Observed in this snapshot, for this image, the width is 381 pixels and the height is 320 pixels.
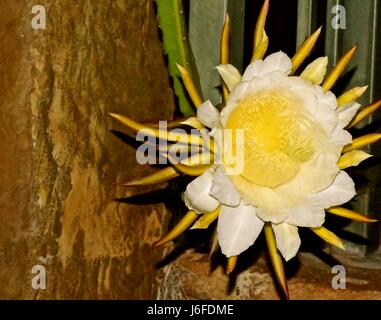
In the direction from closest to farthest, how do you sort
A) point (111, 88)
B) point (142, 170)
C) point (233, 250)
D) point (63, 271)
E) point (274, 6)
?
point (233, 250), point (63, 271), point (111, 88), point (142, 170), point (274, 6)

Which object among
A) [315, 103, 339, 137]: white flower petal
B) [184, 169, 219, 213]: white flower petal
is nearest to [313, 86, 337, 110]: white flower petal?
[315, 103, 339, 137]: white flower petal

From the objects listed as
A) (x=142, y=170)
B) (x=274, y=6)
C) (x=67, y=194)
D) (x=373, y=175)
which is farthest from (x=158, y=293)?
(x=274, y=6)

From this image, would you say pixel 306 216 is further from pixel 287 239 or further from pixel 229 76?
pixel 229 76

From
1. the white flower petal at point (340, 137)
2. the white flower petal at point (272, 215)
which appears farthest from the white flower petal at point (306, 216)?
the white flower petal at point (340, 137)

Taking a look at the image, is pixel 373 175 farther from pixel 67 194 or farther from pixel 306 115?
pixel 67 194

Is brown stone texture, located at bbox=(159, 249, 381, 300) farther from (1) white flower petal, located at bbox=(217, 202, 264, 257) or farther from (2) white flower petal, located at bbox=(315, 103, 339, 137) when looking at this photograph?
(2) white flower petal, located at bbox=(315, 103, 339, 137)
